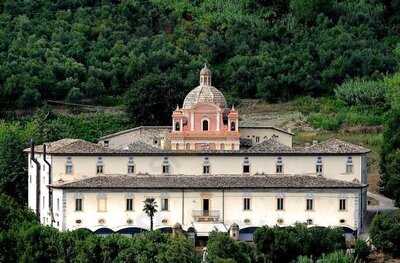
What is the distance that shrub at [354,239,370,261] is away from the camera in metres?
62.3

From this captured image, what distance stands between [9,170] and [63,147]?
704 centimetres

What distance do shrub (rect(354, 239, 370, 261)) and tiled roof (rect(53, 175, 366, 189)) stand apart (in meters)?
6.42

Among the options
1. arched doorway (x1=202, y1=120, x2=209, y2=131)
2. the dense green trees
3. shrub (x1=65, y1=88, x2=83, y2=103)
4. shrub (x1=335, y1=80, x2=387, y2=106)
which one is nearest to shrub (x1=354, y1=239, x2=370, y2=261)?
arched doorway (x1=202, y1=120, x2=209, y2=131)

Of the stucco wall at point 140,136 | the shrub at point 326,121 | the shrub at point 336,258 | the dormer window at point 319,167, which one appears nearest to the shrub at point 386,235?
the shrub at point 336,258

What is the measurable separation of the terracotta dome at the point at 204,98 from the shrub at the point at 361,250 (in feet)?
48.2

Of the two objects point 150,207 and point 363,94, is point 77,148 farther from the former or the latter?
point 363,94

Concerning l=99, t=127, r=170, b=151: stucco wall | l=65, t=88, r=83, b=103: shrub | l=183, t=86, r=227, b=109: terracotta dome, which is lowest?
l=99, t=127, r=170, b=151: stucco wall

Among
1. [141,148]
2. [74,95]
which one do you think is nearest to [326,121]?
[74,95]

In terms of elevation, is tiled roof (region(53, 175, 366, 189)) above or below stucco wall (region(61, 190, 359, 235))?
above

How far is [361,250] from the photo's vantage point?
62375 mm

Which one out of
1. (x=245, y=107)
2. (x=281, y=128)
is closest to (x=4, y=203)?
(x=281, y=128)

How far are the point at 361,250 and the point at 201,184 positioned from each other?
376 inches

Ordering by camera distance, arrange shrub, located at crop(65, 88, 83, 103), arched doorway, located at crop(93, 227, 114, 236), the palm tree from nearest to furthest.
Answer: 1. the palm tree
2. arched doorway, located at crop(93, 227, 114, 236)
3. shrub, located at crop(65, 88, 83, 103)

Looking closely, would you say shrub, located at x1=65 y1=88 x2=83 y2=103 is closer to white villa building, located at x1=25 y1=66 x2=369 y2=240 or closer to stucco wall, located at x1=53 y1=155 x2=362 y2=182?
white villa building, located at x1=25 y1=66 x2=369 y2=240
